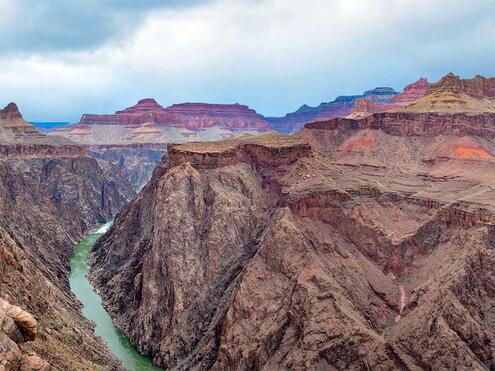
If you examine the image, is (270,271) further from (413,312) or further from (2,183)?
(2,183)

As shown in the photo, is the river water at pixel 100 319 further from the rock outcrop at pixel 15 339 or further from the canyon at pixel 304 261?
the rock outcrop at pixel 15 339

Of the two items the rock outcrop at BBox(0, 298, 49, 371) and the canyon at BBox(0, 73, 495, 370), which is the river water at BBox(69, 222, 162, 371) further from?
the rock outcrop at BBox(0, 298, 49, 371)

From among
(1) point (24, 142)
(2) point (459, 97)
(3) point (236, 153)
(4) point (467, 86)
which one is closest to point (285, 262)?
(3) point (236, 153)

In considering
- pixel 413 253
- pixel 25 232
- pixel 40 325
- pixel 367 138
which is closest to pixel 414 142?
pixel 367 138

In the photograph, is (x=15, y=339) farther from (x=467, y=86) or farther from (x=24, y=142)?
(x=24, y=142)

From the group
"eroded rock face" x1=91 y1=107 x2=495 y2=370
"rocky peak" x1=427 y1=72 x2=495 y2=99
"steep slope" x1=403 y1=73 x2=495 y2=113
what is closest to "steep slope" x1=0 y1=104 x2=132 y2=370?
"eroded rock face" x1=91 y1=107 x2=495 y2=370

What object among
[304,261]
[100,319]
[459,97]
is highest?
[459,97]
